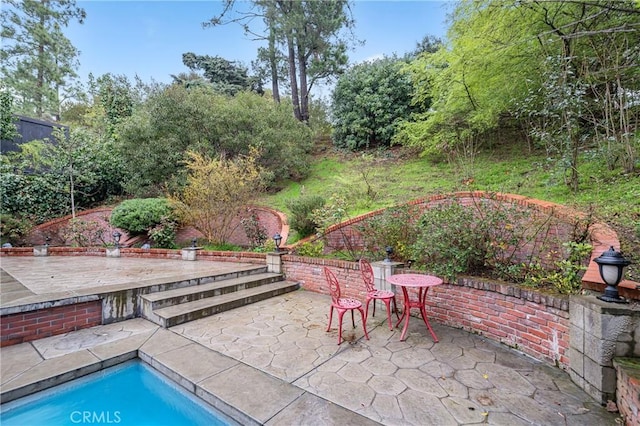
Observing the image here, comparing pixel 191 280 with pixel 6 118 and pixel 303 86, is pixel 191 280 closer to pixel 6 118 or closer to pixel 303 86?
pixel 6 118

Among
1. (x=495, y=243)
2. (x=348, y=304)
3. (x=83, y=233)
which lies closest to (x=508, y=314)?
(x=495, y=243)

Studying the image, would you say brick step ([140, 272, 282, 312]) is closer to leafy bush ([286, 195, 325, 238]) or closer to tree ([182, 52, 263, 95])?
leafy bush ([286, 195, 325, 238])

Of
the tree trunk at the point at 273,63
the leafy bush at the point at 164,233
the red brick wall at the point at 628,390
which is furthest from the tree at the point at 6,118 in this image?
the red brick wall at the point at 628,390

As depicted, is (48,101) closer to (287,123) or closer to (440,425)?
(287,123)

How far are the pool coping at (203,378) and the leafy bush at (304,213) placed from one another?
408 cm

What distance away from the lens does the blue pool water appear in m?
2.23

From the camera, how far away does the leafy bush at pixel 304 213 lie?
22.8ft

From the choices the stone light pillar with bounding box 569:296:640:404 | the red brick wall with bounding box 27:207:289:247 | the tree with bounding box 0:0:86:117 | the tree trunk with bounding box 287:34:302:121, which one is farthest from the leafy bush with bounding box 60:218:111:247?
the stone light pillar with bounding box 569:296:640:404

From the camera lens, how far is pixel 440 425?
6.41 ft

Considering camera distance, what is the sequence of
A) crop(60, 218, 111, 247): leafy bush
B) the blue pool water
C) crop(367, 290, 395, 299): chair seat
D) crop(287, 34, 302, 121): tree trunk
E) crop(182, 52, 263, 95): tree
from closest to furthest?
the blue pool water
crop(367, 290, 395, 299): chair seat
crop(60, 218, 111, 247): leafy bush
crop(287, 34, 302, 121): tree trunk
crop(182, 52, 263, 95): tree

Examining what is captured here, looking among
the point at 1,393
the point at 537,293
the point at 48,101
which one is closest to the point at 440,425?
the point at 537,293

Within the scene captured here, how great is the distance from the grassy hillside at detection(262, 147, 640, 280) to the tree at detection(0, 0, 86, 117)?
1645cm

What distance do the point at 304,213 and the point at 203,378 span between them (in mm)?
4749

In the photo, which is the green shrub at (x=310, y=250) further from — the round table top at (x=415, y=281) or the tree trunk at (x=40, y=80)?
the tree trunk at (x=40, y=80)
